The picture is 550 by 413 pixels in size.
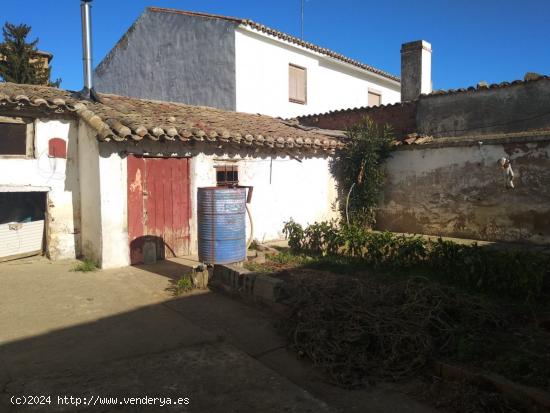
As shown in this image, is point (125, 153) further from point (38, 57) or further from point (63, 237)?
point (38, 57)

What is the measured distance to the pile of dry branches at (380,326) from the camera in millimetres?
4039

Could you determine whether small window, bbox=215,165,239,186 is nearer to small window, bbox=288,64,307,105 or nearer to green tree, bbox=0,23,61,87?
small window, bbox=288,64,307,105

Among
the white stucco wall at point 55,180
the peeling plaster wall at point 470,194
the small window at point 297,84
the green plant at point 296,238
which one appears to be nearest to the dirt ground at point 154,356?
the white stucco wall at point 55,180

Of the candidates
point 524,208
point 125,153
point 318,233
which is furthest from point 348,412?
point 524,208

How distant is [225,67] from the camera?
15.7 m

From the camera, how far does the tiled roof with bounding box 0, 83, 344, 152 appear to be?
8.06m

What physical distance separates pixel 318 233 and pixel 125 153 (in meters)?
4.37

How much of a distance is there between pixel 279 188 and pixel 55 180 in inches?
210

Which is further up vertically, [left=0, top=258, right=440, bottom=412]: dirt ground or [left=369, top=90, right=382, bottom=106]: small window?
[left=369, top=90, right=382, bottom=106]: small window

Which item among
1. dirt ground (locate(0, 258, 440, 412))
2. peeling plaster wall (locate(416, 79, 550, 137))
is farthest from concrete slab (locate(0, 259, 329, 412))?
peeling plaster wall (locate(416, 79, 550, 137))

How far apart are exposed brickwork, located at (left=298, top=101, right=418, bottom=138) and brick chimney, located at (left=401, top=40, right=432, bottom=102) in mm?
978

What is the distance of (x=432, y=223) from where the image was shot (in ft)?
38.8

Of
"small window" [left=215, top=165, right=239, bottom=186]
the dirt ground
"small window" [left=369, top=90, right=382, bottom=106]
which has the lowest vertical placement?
the dirt ground

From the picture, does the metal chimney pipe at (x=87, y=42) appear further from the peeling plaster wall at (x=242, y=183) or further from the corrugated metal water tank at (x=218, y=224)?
the corrugated metal water tank at (x=218, y=224)
